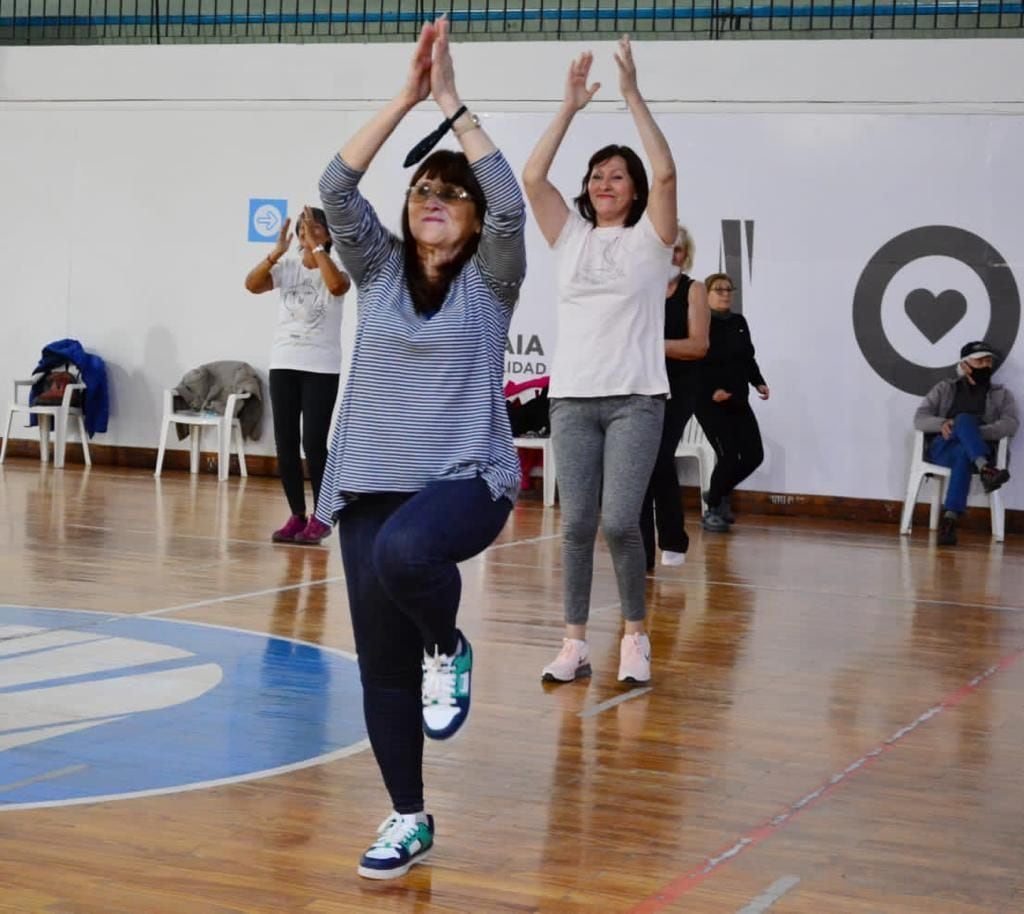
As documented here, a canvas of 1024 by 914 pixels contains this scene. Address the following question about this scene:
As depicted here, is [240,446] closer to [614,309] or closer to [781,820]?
[614,309]

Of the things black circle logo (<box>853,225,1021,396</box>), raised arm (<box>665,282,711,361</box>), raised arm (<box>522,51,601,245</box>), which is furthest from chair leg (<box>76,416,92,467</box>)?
raised arm (<box>522,51,601,245</box>)

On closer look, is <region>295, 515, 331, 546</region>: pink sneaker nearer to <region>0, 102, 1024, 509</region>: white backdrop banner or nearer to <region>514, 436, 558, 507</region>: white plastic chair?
<region>514, 436, 558, 507</region>: white plastic chair

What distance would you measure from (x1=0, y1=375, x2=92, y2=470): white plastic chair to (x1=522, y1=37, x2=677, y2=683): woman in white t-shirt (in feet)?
30.3

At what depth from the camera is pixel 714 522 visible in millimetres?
10602

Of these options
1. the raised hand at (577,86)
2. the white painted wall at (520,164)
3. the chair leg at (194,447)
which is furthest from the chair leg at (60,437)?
the raised hand at (577,86)

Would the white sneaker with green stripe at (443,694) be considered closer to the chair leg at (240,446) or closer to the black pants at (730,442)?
the black pants at (730,442)

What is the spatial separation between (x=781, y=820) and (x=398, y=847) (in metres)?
0.96

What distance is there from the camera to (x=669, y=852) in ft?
10.7

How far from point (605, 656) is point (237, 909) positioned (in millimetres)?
2905

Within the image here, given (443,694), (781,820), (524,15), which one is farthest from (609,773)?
(524,15)

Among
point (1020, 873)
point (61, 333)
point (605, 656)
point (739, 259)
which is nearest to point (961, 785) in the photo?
point (1020, 873)

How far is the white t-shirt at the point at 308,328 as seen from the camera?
8.05 meters

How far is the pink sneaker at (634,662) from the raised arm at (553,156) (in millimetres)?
1264

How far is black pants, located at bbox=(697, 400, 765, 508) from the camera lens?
10.7 meters
